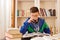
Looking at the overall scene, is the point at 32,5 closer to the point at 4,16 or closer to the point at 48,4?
the point at 48,4

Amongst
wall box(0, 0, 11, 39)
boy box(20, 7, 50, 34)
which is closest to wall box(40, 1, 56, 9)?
wall box(0, 0, 11, 39)

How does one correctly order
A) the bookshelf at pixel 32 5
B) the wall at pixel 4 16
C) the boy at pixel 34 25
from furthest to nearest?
the wall at pixel 4 16 < the bookshelf at pixel 32 5 < the boy at pixel 34 25

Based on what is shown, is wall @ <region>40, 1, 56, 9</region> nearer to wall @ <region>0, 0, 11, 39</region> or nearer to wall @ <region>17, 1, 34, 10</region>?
wall @ <region>17, 1, 34, 10</region>

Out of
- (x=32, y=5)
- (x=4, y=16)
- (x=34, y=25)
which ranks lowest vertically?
(x=34, y=25)

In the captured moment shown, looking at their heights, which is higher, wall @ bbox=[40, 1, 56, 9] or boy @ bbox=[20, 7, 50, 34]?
wall @ bbox=[40, 1, 56, 9]

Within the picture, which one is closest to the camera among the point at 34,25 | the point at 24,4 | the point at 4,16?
the point at 34,25

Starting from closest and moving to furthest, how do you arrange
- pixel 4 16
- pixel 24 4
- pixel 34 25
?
pixel 34 25 → pixel 24 4 → pixel 4 16

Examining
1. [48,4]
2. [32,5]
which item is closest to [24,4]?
[32,5]

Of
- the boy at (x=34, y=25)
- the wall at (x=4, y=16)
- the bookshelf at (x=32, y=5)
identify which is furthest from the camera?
the wall at (x=4, y=16)

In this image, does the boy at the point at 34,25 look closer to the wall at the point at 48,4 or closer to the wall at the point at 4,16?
the wall at the point at 48,4

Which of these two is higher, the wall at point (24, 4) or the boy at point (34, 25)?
the wall at point (24, 4)

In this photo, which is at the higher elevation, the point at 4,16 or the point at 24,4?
the point at 24,4

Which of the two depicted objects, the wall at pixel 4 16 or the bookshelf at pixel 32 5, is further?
the wall at pixel 4 16

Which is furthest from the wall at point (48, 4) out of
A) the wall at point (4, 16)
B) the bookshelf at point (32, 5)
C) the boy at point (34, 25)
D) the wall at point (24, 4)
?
the boy at point (34, 25)
